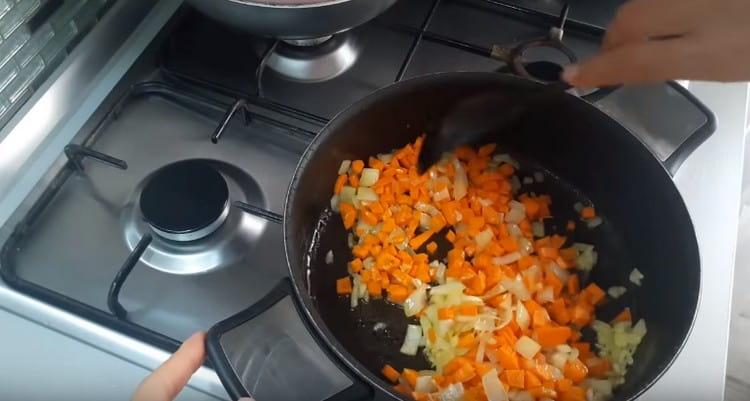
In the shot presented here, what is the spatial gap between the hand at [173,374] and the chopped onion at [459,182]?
0.37 meters

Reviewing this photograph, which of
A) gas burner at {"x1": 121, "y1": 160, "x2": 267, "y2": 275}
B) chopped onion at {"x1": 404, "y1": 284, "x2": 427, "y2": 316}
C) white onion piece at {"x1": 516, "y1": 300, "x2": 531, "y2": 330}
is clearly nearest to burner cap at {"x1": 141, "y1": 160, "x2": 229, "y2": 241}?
gas burner at {"x1": 121, "y1": 160, "x2": 267, "y2": 275}

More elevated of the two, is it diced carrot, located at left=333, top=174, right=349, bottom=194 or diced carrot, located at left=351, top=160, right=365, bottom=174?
diced carrot, located at left=351, top=160, right=365, bottom=174

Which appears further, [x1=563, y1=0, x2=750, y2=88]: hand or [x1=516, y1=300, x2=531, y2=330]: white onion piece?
[x1=516, y1=300, x2=531, y2=330]: white onion piece

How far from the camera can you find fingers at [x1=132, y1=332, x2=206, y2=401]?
52 cm

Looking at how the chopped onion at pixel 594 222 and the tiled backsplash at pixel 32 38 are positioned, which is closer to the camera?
the tiled backsplash at pixel 32 38

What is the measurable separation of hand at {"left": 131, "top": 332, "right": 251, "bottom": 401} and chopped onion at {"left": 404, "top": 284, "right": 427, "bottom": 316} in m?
0.25

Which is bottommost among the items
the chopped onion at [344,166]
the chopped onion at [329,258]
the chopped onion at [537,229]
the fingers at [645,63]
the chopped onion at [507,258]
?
the chopped onion at [507,258]

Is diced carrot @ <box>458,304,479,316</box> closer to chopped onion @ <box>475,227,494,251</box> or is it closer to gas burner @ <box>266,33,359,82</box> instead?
chopped onion @ <box>475,227,494,251</box>

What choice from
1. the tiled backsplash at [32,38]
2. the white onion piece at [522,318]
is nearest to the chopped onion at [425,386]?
the white onion piece at [522,318]

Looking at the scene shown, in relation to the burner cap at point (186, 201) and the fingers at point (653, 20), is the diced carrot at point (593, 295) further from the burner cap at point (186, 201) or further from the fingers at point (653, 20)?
the burner cap at point (186, 201)

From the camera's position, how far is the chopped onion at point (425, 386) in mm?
670

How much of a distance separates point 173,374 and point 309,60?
45cm

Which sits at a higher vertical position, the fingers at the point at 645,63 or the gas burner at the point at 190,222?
the fingers at the point at 645,63

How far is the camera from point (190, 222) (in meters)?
0.69
